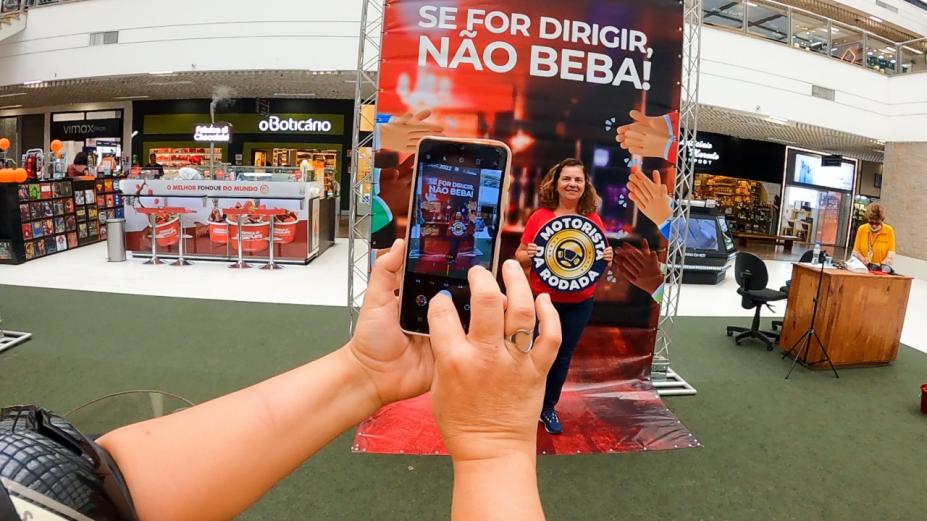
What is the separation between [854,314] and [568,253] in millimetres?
3348

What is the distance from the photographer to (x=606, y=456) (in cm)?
293

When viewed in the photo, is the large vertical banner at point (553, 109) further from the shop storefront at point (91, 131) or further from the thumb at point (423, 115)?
the shop storefront at point (91, 131)

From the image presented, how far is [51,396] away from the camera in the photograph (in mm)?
3295

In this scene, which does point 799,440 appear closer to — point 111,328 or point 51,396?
point 51,396

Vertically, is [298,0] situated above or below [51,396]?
above

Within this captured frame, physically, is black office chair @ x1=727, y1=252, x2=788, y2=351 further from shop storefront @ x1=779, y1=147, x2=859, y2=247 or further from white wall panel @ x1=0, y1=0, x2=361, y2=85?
shop storefront @ x1=779, y1=147, x2=859, y2=247

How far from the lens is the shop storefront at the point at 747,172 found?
14781 mm

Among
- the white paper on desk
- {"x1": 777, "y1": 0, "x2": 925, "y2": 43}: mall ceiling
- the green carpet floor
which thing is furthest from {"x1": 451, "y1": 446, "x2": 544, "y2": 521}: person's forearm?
{"x1": 777, "y1": 0, "x2": 925, "y2": 43}: mall ceiling

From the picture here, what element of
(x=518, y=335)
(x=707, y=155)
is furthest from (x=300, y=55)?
(x=707, y=155)

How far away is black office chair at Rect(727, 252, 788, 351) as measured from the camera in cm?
498

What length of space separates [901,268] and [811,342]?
9.20 m

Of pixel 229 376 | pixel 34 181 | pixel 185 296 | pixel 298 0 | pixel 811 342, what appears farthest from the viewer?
pixel 298 0

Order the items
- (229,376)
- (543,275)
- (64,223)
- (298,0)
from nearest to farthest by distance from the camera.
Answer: (543,275) → (229,376) → (64,223) → (298,0)

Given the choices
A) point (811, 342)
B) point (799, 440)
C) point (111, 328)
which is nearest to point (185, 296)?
point (111, 328)
